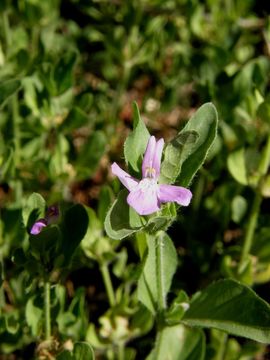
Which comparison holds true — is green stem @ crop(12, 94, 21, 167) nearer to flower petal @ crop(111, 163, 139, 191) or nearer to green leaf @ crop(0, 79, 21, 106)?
green leaf @ crop(0, 79, 21, 106)

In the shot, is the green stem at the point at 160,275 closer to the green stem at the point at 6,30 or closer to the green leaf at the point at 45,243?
the green leaf at the point at 45,243

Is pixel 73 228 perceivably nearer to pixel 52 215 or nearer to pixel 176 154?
pixel 52 215

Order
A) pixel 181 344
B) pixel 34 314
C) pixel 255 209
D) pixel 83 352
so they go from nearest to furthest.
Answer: pixel 83 352
pixel 34 314
pixel 181 344
pixel 255 209

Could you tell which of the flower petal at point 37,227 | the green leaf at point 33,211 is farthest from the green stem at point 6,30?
the flower petal at point 37,227

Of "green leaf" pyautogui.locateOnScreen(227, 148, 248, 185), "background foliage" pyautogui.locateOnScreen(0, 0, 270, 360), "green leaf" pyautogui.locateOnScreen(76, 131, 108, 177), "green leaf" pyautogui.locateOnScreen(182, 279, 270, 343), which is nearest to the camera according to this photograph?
"green leaf" pyautogui.locateOnScreen(182, 279, 270, 343)

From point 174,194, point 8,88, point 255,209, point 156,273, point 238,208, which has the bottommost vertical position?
point 238,208

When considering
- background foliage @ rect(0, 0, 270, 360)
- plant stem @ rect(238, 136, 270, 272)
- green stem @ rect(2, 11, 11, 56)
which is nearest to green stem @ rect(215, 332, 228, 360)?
background foliage @ rect(0, 0, 270, 360)

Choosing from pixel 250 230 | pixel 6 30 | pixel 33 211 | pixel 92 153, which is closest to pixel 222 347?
pixel 250 230
